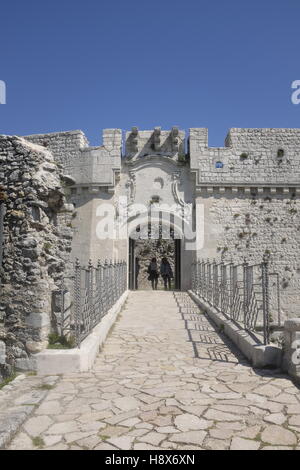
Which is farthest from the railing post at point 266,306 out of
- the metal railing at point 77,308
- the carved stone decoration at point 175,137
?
the carved stone decoration at point 175,137

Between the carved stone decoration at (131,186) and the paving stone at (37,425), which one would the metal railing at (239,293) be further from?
the carved stone decoration at (131,186)

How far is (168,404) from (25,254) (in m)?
2.87

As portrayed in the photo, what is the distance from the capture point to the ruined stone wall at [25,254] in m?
5.46

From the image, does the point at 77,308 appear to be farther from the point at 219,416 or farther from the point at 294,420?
the point at 294,420

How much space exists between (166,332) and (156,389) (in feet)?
10.6

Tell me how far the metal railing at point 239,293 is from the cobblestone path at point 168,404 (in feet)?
2.11

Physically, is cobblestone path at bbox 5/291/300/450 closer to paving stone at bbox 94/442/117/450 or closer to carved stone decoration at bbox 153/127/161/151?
paving stone at bbox 94/442/117/450

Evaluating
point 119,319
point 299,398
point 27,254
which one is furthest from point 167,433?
point 119,319

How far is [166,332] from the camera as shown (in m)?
7.63

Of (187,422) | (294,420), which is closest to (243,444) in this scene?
(187,422)

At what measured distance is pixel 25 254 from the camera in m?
5.57

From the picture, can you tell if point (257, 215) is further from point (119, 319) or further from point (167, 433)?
point (167, 433)

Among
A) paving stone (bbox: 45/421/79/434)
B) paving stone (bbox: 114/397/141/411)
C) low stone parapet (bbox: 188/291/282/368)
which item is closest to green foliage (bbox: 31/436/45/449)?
paving stone (bbox: 45/421/79/434)

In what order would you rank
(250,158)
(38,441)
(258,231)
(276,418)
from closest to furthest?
1. (38,441)
2. (276,418)
3. (258,231)
4. (250,158)
